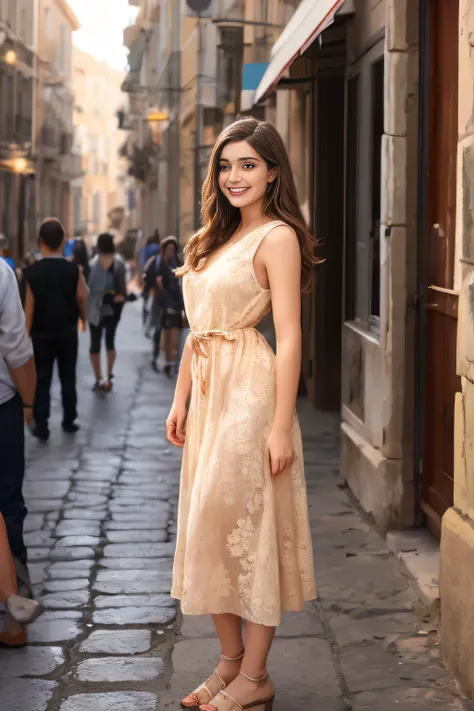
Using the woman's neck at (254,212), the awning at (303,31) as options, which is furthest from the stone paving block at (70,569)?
the awning at (303,31)

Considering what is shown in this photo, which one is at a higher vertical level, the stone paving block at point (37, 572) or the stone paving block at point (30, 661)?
the stone paving block at point (37, 572)

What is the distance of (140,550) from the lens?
22.1ft

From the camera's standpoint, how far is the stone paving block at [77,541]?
683cm

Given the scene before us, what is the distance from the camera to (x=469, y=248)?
Answer: 4.36 meters

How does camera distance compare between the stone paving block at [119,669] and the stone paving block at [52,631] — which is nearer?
the stone paving block at [119,669]

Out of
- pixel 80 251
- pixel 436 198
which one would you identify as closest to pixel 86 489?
pixel 436 198

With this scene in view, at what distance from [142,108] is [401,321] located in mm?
44009

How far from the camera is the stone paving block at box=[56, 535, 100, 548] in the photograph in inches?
269

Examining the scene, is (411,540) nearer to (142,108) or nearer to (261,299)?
(261,299)

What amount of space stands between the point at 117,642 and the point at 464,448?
164 cm

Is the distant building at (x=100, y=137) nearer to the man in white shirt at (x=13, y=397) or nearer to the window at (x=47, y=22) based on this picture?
the window at (x=47, y=22)

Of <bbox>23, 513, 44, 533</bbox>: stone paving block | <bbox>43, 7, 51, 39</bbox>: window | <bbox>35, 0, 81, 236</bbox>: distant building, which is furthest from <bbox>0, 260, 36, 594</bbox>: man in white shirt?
<bbox>43, 7, 51, 39</bbox>: window

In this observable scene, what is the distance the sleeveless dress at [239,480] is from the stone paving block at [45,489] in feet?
13.3

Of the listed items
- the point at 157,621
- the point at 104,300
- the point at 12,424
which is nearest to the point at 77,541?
the point at 157,621
